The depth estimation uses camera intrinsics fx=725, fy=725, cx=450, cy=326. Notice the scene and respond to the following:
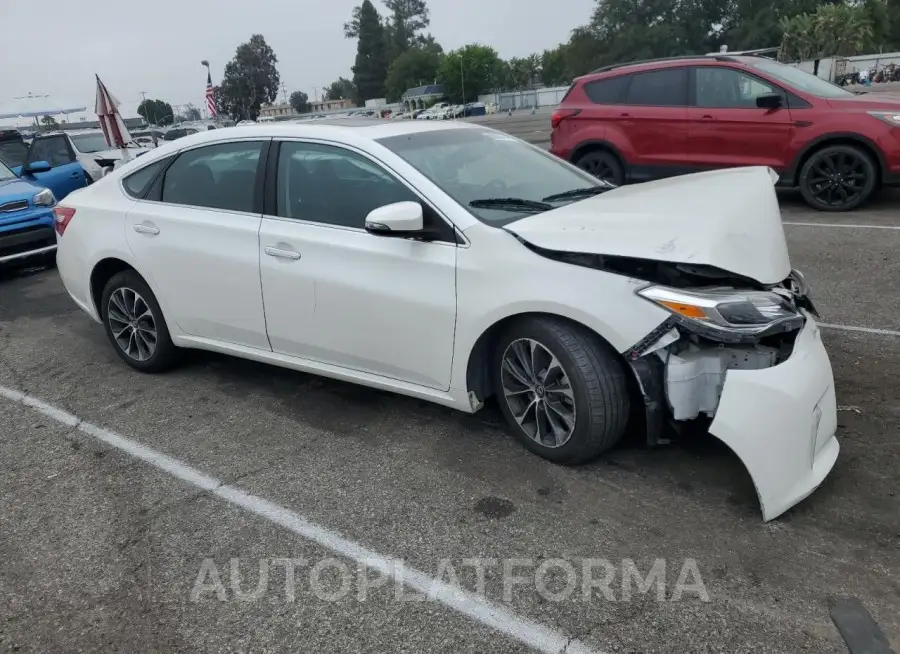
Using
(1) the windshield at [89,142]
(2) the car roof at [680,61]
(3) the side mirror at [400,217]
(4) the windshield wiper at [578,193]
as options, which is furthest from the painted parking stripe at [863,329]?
(1) the windshield at [89,142]

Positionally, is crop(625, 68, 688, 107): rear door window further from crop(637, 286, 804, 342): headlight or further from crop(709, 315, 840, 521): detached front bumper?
crop(709, 315, 840, 521): detached front bumper

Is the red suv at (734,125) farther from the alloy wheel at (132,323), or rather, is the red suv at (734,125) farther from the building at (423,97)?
the building at (423,97)

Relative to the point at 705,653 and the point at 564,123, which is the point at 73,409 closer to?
the point at 705,653

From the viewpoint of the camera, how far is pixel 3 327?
673 cm

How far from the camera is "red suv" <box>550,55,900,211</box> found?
8164mm

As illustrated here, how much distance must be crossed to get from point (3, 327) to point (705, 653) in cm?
673

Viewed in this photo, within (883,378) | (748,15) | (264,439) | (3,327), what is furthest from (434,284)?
(748,15)

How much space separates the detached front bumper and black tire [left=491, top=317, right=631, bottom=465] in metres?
0.47

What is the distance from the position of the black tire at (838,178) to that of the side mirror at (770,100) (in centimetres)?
73

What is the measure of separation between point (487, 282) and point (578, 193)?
109cm

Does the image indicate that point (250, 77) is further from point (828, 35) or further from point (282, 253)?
point (282, 253)

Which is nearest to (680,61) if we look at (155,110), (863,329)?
(863,329)

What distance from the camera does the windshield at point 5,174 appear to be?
9178 millimetres

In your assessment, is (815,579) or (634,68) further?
(634,68)
